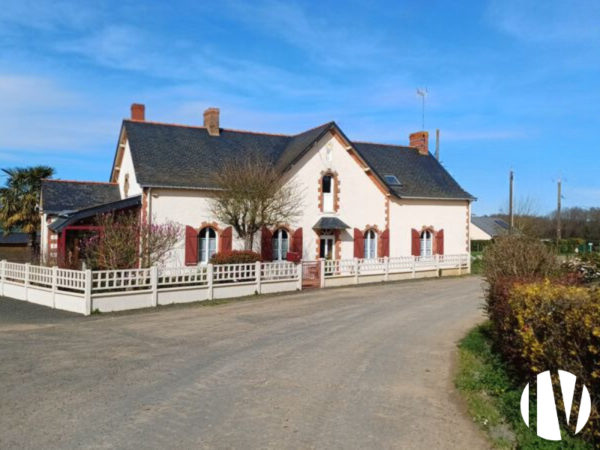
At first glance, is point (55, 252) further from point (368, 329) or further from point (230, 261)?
point (368, 329)

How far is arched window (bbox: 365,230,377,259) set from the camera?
25.1 metres

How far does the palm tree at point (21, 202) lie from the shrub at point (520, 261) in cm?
2535

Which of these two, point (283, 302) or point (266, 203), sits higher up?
point (266, 203)

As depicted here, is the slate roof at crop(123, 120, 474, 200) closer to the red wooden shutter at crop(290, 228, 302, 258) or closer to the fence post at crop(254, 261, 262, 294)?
the red wooden shutter at crop(290, 228, 302, 258)

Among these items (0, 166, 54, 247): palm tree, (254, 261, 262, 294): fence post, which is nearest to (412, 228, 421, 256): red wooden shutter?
(254, 261, 262, 294): fence post

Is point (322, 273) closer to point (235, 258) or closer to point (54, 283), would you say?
point (235, 258)

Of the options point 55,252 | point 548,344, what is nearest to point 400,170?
point 55,252

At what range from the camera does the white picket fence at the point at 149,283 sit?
1377cm

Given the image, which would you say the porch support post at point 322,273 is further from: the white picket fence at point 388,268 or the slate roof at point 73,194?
the slate roof at point 73,194

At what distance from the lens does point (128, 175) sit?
74.6ft

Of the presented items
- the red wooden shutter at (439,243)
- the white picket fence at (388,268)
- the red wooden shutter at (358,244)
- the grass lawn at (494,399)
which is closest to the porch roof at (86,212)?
the white picket fence at (388,268)

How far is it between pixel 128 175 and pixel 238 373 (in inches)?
670

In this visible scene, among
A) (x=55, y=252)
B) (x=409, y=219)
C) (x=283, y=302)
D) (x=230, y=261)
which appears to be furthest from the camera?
(x=409, y=219)

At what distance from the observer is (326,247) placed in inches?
945
